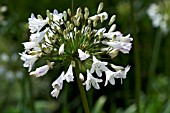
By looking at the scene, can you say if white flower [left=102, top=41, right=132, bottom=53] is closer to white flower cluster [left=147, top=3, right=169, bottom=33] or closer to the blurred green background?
the blurred green background

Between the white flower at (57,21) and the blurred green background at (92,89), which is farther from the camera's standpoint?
the blurred green background at (92,89)

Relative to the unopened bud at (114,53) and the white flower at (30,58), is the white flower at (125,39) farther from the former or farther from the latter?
the white flower at (30,58)

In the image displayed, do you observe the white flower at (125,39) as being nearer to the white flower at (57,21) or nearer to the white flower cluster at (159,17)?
the white flower at (57,21)

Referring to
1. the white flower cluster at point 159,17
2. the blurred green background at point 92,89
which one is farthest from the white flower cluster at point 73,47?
the white flower cluster at point 159,17

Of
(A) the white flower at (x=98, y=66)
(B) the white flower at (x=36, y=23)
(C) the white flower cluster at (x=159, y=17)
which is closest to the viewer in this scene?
(A) the white flower at (x=98, y=66)

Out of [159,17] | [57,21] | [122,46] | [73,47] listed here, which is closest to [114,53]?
[122,46]

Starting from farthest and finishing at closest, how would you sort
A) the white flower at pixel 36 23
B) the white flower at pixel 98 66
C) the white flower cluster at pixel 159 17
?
the white flower cluster at pixel 159 17 < the white flower at pixel 36 23 < the white flower at pixel 98 66

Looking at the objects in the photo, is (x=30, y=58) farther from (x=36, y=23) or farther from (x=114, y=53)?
(x=114, y=53)

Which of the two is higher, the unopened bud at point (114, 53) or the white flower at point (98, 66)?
the unopened bud at point (114, 53)

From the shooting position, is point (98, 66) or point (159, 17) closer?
point (98, 66)

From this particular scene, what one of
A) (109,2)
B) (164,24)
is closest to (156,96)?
(164,24)
